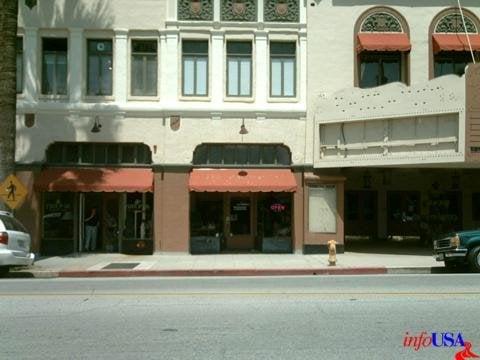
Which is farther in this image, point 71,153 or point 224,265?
point 71,153

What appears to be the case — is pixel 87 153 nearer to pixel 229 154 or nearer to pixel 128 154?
pixel 128 154

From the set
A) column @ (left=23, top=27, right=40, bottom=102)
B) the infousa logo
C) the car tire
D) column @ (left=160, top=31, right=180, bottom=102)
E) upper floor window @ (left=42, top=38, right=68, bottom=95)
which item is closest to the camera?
the infousa logo

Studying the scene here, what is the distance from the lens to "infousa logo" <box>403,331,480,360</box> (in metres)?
7.19

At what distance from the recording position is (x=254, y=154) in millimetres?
22578

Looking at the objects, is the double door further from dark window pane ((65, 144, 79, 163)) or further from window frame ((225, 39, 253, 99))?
dark window pane ((65, 144, 79, 163))

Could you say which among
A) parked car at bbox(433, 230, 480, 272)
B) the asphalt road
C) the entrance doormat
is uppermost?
parked car at bbox(433, 230, 480, 272)

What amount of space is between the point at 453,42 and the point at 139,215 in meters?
12.4

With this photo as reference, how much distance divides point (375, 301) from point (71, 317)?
4.92m

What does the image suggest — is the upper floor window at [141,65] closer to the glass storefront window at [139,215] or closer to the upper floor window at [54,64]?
the upper floor window at [54,64]

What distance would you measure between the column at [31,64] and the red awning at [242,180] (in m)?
6.13

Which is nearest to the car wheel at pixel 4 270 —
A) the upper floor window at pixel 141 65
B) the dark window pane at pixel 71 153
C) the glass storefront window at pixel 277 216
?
the dark window pane at pixel 71 153

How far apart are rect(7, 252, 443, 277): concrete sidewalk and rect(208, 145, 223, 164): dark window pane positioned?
3321 mm

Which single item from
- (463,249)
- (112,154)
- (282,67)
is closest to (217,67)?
(282,67)

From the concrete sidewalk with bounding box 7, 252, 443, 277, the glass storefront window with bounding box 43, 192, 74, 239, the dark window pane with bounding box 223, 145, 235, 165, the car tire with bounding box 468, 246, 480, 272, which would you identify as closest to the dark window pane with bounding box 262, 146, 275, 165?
the dark window pane with bounding box 223, 145, 235, 165
